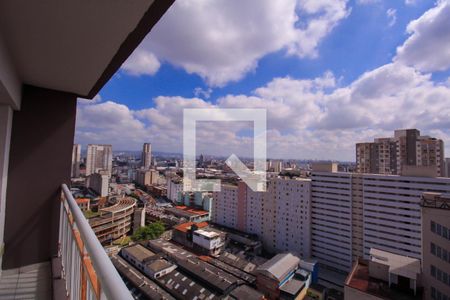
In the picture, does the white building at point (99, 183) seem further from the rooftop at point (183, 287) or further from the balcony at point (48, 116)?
the balcony at point (48, 116)

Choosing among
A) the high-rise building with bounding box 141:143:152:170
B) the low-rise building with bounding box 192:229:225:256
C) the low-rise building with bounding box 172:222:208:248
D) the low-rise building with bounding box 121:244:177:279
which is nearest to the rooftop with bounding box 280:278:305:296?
the low-rise building with bounding box 192:229:225:256

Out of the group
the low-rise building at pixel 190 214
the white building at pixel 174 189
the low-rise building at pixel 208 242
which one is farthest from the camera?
the white building at pixel 174 189

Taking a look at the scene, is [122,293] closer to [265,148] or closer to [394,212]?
[265,148]

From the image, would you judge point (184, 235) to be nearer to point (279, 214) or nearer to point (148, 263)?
point (148, 263)

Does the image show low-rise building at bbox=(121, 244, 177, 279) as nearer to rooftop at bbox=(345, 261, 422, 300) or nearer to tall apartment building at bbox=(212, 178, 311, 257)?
rooftop at bbox=(345, 261, 422, 300)

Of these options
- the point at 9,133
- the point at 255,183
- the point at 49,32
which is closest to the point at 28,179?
the point at 9,133

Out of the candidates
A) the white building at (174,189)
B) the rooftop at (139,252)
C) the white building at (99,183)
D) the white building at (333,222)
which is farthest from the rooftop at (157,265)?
the white building at (174,189)

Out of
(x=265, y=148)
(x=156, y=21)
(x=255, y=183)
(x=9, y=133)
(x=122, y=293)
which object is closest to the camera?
(x=122, y=293)
